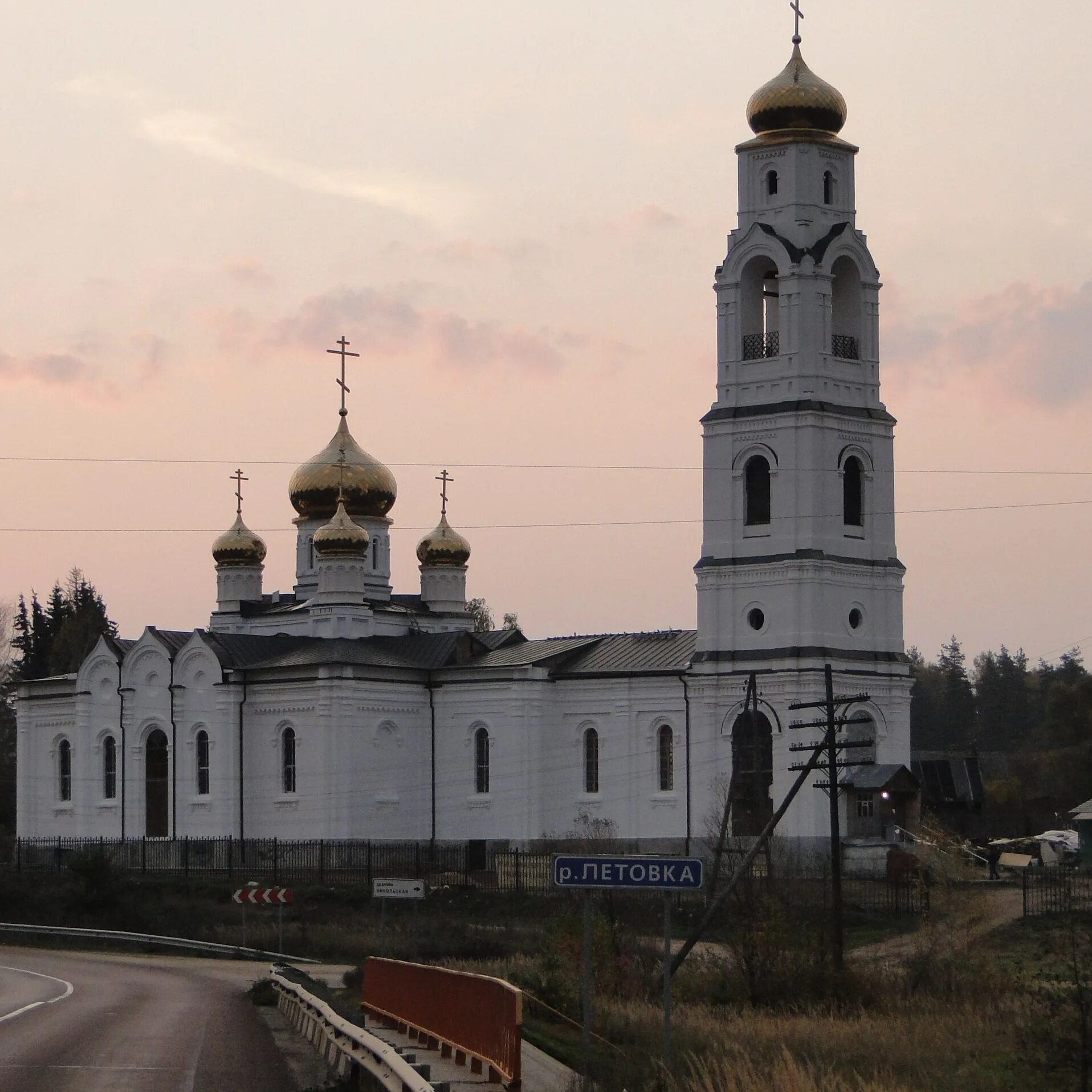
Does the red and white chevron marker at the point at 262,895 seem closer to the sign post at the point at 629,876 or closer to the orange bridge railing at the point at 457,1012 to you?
the orange bridge railing at the point at 457,1012

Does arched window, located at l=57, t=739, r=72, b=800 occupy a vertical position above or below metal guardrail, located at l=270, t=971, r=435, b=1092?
above

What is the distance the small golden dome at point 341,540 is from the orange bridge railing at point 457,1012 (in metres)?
37.8

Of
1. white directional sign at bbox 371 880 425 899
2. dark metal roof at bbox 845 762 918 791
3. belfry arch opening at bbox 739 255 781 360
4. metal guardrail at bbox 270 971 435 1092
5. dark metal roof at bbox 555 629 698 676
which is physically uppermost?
belfry arch opening at bbox 739 255 781 360

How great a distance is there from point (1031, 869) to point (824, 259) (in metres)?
15.2

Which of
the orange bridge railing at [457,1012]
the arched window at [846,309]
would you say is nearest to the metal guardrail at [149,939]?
the orange bridge railing at [457,1012]

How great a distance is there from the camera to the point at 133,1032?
26.2m

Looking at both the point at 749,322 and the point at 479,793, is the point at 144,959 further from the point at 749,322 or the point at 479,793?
the point at 749,322

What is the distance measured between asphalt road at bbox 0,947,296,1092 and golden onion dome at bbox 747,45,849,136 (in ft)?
84.3

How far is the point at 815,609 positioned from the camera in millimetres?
54625

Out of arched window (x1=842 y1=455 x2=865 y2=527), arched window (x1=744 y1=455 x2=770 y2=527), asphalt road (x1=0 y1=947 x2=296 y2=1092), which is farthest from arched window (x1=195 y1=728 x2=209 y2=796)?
asphalt road (x1=0 y1=947 x2=296 y2=1092)

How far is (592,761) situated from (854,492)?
32.1 ft

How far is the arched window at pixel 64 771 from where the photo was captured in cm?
6700

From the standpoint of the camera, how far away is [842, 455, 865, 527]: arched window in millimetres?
56406

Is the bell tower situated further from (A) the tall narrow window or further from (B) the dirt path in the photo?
(A) the tall narrow window
